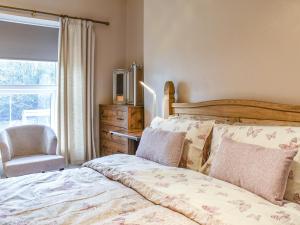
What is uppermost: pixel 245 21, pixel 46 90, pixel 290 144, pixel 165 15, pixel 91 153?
pixel 165 15

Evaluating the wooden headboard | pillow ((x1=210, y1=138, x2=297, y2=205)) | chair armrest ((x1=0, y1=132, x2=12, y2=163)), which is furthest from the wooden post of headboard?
chair armrest ((x1=0, y1=132, x2=12, y2=163))

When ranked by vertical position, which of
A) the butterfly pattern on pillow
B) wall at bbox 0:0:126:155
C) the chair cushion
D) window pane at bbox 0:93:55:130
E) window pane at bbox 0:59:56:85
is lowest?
the chair cushion

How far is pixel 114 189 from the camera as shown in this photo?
171cm

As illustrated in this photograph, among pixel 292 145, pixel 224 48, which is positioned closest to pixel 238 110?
pixel 224 48

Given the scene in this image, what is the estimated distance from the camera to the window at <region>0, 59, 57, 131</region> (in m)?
3.62

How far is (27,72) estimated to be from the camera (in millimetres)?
3756

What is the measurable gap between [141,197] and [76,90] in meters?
2.51

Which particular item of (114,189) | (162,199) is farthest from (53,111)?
(162,199)

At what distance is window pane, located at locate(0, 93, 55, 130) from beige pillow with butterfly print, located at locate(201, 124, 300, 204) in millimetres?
2581

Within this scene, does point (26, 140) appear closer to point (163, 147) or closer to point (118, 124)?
point (118, 124)

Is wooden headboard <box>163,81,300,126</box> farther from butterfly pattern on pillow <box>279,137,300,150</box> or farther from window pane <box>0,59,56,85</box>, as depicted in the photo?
window pane <box>0,59,56,85</box>

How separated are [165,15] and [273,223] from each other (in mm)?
2442

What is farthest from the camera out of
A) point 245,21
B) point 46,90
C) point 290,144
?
point 46,90

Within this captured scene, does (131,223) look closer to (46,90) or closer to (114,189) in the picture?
(114,189)
